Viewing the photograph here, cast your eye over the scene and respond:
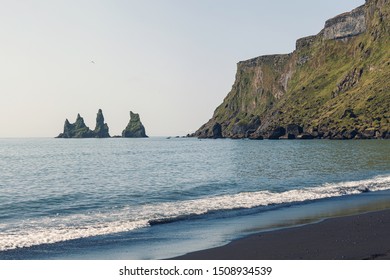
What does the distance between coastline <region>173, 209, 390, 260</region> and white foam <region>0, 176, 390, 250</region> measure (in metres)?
8.28

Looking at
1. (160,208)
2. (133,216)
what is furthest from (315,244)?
(160,208)

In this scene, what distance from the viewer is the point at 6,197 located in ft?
144

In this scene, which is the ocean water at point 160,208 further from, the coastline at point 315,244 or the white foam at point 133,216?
the coastline at point 315,244

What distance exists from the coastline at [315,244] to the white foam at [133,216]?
828cm

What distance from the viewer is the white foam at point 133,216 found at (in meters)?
24.7

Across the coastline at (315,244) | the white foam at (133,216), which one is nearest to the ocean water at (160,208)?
the white foam at (133,216)

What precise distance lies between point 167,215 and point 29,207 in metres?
13.7

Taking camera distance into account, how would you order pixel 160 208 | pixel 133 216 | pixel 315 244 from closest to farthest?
pixel 315 244 < pixel 133 216 < pixel 160 208

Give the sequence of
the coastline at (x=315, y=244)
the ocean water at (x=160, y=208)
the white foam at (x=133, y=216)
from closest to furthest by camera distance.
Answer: the coastline at (x=315, y=244), the ocean water at (x=160, y=208), the white foam at (x=133, y=216)

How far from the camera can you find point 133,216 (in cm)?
3109

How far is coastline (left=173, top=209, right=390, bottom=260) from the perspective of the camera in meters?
18.4

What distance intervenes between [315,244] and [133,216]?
48.1ft

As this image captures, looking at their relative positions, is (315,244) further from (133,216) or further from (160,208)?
(160,208)

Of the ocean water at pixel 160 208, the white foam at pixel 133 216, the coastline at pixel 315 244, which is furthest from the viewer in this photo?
the white foam at pixel 133 216
